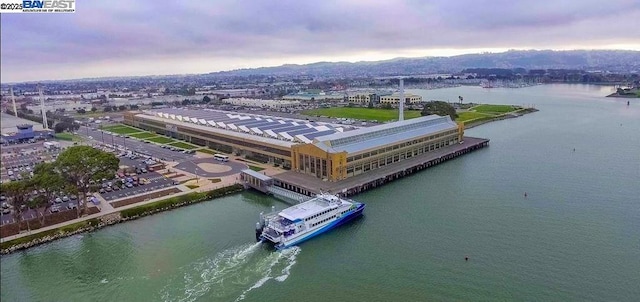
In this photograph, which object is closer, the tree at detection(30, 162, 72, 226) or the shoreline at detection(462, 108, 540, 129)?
the tree at detection(30, 162, 72, 226)

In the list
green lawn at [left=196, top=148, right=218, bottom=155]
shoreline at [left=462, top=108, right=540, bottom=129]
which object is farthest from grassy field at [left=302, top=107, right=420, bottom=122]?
green lawn at [left=196, top=148, right=218, bottom=155]

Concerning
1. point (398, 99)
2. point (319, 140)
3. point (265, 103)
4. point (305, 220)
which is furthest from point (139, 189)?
point (398, 99)

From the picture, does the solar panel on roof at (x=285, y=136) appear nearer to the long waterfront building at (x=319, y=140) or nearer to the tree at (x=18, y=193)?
the long waterfront building at (x=319, y=140)

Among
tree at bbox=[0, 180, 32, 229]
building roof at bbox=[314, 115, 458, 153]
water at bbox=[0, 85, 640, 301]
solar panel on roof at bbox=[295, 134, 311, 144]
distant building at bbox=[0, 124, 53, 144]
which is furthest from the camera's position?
distant building at bbox=[0, 124, 53, 144]

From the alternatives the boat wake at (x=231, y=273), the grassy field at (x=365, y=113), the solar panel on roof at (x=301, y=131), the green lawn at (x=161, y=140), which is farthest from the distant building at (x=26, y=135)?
the boat wake at (x=231, y=273)

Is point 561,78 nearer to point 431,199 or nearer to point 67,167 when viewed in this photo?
point 431,199

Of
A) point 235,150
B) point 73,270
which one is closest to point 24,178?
point 73,270

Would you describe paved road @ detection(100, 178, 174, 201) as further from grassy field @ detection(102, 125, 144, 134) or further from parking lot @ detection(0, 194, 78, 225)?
grassy field @ detection(102, 125, 144, 134)
